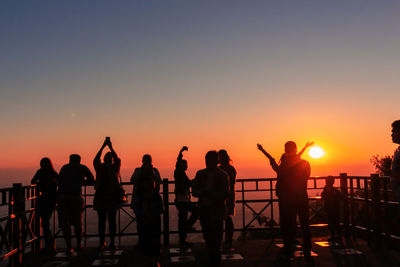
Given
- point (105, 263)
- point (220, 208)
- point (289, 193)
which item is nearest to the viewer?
point (220, 208)

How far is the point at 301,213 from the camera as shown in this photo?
6.65m

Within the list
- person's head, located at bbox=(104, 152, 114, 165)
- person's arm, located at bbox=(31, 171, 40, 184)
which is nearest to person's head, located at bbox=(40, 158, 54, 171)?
person's arm, located at bbox=(31, 171, 40, 184)

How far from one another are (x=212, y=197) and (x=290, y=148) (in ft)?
5.42

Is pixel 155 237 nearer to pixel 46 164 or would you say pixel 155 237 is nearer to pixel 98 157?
pixel 98 157

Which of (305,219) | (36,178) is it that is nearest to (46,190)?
(36,178)

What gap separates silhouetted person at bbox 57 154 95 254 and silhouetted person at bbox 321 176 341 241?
16.1 ft

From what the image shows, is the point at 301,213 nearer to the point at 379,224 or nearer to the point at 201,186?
the point at 201,186

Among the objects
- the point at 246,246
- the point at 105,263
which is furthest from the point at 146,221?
the point at 246,246

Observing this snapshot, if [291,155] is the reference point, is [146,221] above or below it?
below

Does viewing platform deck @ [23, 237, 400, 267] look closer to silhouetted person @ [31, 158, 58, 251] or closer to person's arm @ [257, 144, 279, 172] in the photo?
silhouetted person @ [31, 158, 58, 251]

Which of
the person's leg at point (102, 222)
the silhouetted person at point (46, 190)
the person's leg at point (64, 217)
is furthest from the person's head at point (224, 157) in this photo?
the silhouetted person at point (46, 190)

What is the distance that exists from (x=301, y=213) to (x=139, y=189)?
8.12 ft

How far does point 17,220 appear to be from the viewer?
740cm

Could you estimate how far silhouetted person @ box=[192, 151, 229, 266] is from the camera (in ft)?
18.6
